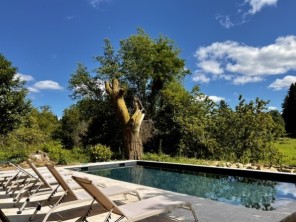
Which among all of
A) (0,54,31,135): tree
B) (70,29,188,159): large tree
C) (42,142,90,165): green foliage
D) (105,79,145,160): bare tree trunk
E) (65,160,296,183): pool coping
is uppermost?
(70,29,188,159): large tree

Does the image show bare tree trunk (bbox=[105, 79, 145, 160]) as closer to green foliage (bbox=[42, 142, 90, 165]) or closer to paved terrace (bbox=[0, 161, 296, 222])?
green foliage (bbox=[42, 142, 90, 165])

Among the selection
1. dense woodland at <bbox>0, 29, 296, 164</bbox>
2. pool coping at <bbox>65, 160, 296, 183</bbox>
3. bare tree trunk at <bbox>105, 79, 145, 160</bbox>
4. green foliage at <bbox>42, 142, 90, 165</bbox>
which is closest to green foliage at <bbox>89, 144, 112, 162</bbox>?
dense woodland at <bbox>0, 29, 296, 164</bbox>

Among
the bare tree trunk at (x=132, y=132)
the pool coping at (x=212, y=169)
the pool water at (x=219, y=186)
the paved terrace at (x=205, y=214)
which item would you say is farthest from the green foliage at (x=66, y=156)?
the paved terrace at (x=205, y=214)

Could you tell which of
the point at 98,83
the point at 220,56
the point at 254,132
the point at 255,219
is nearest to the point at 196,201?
the point at 255,219

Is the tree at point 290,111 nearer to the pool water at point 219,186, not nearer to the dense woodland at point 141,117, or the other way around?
the dense woodland at point 141,117

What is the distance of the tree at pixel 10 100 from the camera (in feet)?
62.7

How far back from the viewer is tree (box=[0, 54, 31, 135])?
19.1 meters

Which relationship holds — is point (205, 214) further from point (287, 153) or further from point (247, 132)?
point (287, 153)

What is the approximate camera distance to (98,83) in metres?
24.5

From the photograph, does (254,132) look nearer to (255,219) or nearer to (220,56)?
(255,219)

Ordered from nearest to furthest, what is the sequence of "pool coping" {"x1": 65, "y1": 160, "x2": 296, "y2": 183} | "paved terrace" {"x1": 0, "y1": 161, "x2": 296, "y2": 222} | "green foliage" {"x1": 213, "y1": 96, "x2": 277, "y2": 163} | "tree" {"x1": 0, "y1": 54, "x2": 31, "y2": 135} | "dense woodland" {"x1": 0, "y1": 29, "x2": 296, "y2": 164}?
"paved terrace" {"x1": 0, "y1": 161, "x2": 296, "y2": 222} < "pool coping" {"x1": 65, "y1": 160, "x2": 296, "y2": 183} < "green foliage" {"x1": 213, "y1": 96, "x2": 277, "y2": 163} < "dense woodland" {"x1": 0, "y1": 29, "x2": 296, "y2": 164} < "tree" {"x1": 0, "y1": 54, "x2": 31, "y2": 135}

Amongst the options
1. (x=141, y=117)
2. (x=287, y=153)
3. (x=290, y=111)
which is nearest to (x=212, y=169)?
(x=141, y=117)

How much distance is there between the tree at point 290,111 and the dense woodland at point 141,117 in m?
31.8

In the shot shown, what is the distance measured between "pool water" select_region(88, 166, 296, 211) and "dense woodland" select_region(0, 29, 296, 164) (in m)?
3.81
